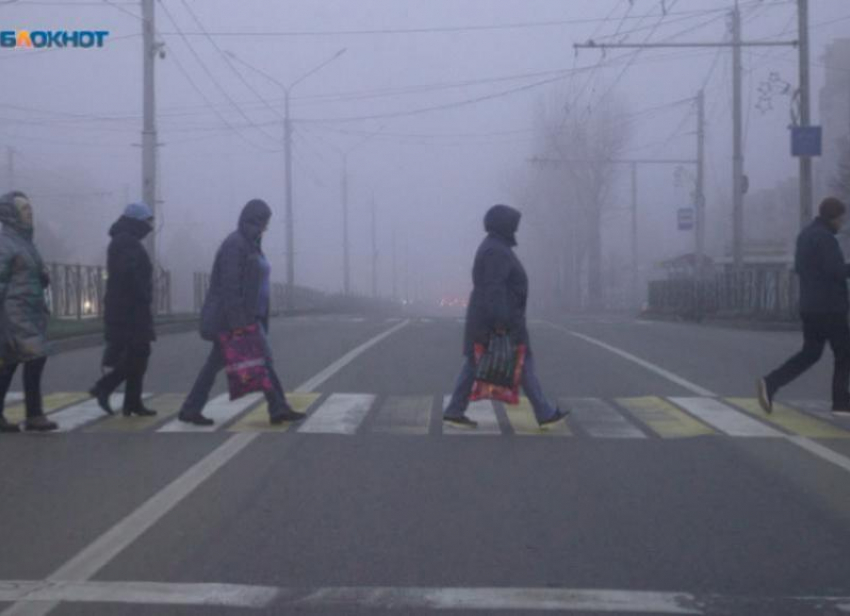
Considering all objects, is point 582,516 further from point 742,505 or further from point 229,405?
point 229,405

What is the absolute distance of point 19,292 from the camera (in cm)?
1015

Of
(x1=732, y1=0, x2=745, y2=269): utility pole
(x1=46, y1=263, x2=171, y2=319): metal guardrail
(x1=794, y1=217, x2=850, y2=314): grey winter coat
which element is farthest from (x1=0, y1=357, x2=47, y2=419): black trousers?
(x1=732, y1=0, x2=745, y2=269): utility pole

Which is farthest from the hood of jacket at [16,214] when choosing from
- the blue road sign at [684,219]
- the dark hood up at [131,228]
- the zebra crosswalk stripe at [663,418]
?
the blue road sign at [684,219]

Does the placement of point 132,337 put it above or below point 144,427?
above

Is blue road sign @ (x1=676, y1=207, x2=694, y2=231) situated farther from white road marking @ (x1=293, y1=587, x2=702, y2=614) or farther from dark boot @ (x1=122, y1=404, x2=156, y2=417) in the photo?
white road marking @ (x1=293, y1=587, x2=702, y2=614)

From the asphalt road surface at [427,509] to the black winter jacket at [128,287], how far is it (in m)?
0.76

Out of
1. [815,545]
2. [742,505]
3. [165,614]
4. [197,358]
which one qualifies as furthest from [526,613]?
[197,358]

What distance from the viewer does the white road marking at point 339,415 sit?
10.9m

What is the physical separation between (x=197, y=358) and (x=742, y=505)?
1220 centimetres

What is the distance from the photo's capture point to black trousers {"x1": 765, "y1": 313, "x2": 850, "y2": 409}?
11375 millimetres

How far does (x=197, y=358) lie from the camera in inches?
752

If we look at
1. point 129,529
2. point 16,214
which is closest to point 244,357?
point 16,214

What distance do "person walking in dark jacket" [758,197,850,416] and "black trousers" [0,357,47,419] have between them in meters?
6.19

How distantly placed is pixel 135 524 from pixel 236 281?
3409 millimetres
